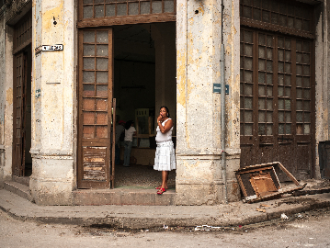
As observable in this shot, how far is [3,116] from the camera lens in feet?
36.5

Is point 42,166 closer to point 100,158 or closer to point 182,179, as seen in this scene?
point 100,158

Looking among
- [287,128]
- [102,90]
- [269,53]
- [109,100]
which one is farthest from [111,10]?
[287,128]

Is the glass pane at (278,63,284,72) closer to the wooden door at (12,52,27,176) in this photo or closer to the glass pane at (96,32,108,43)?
the glass pane at (96,32,108,43)

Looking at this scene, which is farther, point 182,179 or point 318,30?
point 318,30

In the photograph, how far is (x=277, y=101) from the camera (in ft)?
29.0

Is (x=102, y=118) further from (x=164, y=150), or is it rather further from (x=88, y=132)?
(x=164, y=150)

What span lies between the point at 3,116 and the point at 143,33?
6.70 m

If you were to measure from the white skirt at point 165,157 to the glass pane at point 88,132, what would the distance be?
1495 mm

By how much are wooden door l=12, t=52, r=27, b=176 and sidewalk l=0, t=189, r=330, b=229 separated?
10.1 feet

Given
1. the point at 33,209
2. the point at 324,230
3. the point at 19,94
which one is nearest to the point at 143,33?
the point at 19,94

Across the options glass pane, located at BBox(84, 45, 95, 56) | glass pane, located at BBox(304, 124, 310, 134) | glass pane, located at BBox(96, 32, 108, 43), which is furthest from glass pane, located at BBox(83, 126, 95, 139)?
glass pane, located at BBox(304, 124, 310, 134)

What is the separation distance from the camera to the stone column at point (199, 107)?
7.30 m

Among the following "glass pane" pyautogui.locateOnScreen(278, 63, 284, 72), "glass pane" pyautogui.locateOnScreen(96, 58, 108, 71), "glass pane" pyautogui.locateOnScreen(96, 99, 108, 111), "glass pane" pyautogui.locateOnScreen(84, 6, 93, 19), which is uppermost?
"glass pane" pyautogui.locateOnScreen(84, 6, 93, 19)

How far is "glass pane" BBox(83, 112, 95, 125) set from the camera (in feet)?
26.2
